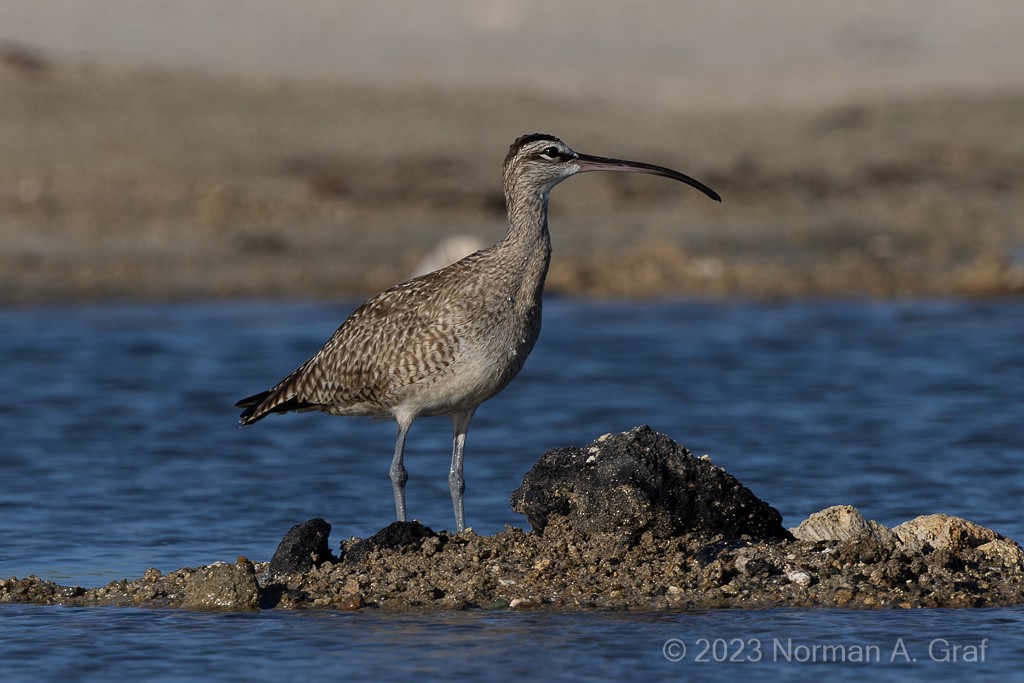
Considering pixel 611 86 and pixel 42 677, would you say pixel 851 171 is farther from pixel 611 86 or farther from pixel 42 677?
pixel 42 677

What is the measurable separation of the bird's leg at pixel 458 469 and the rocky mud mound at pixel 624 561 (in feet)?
2.49

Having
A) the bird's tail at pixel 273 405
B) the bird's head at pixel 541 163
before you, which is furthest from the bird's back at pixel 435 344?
the bird's head at pixel 541 163

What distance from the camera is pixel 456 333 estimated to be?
838cm

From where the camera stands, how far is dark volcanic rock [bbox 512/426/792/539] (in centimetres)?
768

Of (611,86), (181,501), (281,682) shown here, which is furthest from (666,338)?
(611,86)

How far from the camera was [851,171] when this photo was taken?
23.6 m

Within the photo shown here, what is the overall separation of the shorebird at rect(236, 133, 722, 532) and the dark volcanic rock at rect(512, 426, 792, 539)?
2.27ft

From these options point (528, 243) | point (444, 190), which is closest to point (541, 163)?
point (528, 243)

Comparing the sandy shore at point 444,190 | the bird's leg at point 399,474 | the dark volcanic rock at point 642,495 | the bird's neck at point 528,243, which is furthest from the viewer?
the sandy shore at point 444,190

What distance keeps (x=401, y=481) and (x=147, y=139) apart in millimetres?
13502

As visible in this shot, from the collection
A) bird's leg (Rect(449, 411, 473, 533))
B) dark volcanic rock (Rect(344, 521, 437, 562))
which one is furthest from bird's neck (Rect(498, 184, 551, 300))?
dark volcanic rock (Rect(344, 521, 437, 562))

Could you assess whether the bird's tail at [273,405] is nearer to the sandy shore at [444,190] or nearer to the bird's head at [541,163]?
the bird's head at [541,163]

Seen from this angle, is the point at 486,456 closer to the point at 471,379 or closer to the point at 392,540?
the point at 471,379

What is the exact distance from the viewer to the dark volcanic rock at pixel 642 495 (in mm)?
7680
